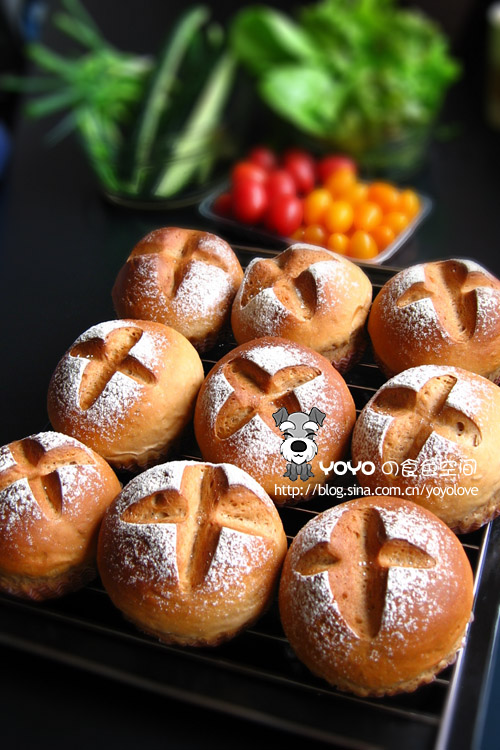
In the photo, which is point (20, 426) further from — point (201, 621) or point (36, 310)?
point (201, 621)

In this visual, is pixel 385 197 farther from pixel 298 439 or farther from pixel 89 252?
pixel 298 439

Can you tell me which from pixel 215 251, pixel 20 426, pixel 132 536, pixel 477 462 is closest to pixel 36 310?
pixel 20 426

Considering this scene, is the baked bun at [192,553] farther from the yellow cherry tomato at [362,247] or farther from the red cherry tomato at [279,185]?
the red cherry tomato at [279,185]

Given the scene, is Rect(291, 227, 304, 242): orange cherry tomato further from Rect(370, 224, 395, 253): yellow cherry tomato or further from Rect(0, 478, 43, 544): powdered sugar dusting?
Rect(0, 478, 43, 544): powdered sugar dusting

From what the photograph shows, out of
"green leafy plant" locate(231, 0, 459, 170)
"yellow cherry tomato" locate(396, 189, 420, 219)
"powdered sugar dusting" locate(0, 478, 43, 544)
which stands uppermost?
"green leafy plant" locate(231, 0, 459, 170)

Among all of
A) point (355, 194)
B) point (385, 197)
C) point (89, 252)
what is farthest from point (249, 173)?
point (89, 252)

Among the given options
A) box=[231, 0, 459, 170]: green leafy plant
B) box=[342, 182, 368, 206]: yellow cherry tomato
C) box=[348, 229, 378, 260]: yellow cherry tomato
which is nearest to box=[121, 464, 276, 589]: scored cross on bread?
box=[348, 229, 378, 260]: yellow cherry tomato
